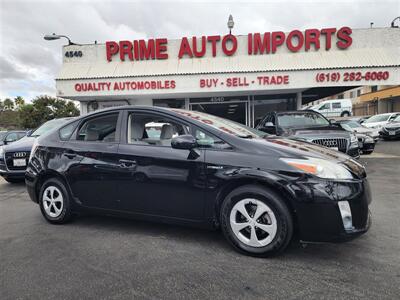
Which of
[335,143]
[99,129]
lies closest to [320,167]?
[99,129]

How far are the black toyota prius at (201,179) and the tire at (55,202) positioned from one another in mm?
14

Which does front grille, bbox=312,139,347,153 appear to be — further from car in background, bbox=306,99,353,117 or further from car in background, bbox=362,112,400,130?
car in background, bbox=306,99,353,117

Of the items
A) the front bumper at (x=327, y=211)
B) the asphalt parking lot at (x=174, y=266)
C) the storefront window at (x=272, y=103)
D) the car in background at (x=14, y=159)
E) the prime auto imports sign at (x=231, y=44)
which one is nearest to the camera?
the asphalt parking lot at (x=174, y=266)

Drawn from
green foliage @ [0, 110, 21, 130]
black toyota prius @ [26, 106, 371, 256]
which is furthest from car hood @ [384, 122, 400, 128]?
green foliage @ [0, 110, 21, 130]

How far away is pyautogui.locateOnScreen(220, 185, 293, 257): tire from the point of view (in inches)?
110

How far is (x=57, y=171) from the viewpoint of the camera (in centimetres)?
395

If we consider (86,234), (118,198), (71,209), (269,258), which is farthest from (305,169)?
(71,209)

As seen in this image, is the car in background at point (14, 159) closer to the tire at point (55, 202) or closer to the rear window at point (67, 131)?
the rear window at point (67, 131)

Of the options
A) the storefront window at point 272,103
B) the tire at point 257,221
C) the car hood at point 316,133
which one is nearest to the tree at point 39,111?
the storefront window at point 272,103

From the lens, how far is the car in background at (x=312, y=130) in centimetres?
677

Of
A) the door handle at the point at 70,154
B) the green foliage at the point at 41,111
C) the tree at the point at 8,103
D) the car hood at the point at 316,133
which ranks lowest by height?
the door handle at the point at 70,154

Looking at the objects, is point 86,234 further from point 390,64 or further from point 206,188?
point 390,64

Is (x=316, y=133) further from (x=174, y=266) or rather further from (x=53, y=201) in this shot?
(x=53, y=201)

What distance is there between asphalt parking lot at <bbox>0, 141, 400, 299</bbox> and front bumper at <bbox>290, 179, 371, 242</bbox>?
12.1 inches
